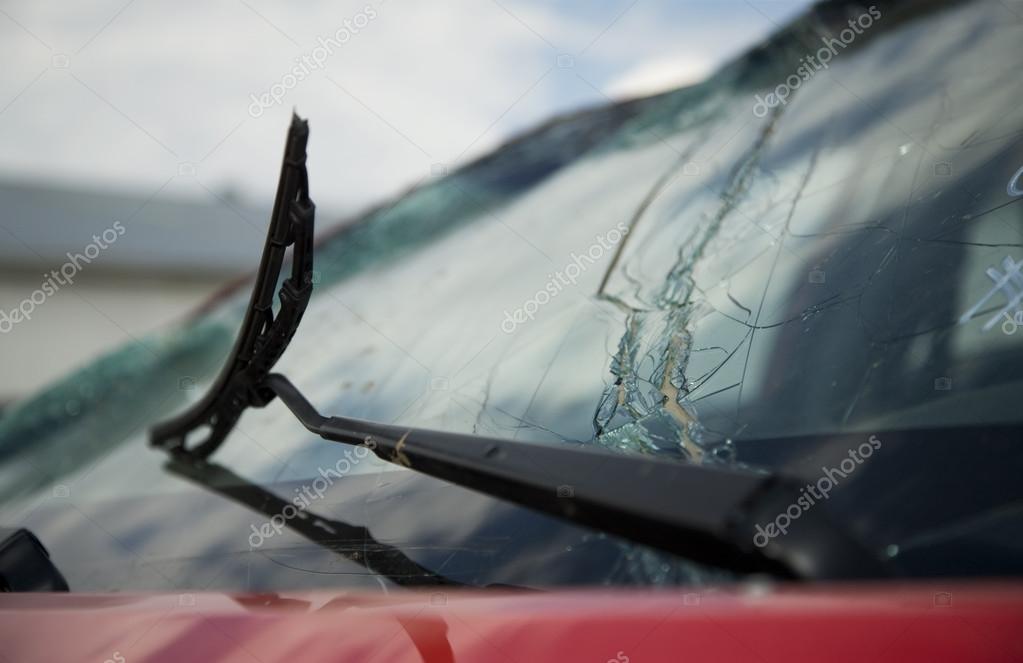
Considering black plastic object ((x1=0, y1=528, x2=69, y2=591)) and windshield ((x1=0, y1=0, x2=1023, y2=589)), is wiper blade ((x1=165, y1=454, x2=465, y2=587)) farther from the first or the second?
black plastic object ((x1=0, y1=528, x2=69, y2=591))

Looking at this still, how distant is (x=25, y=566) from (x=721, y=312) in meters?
1.09

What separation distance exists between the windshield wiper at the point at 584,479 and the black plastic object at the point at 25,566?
426mm

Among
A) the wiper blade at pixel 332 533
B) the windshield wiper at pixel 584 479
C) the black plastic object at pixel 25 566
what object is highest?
the windshield wiper at pixel 584 479

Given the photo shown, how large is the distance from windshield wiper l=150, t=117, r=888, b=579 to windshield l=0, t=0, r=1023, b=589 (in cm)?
7

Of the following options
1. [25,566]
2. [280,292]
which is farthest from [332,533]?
[25,566]

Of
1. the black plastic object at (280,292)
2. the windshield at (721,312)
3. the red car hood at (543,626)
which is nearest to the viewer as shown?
the red car hood at (543,626)

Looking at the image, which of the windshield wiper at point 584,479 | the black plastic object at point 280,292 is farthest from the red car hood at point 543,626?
the black plastic object at point 280,292

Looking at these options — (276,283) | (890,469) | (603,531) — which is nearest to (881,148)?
(890,469)

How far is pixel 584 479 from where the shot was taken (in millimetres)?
869

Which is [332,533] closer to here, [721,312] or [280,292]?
[280,292]

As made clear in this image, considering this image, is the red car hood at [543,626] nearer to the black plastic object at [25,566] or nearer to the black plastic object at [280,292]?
the black plastic object at [25,566]

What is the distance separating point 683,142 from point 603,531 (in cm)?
103

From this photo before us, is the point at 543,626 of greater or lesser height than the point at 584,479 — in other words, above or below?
below

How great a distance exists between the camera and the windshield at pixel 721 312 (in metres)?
0.99
